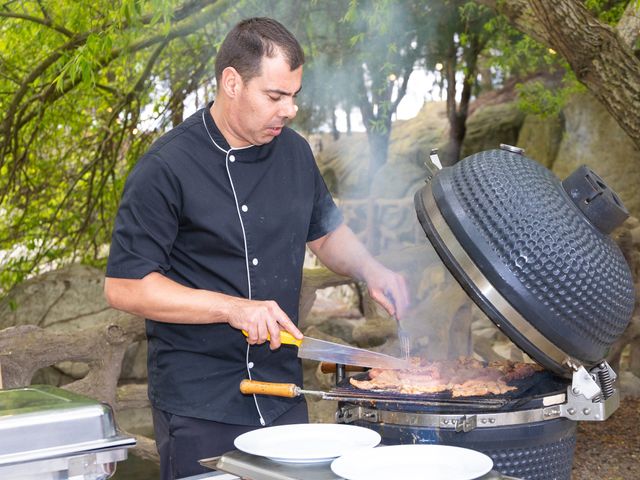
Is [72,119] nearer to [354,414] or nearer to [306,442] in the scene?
[354,414]

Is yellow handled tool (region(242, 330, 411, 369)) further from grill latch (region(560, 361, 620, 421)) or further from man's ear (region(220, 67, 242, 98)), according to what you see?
man's ear (region(220, 67, 242, 98))

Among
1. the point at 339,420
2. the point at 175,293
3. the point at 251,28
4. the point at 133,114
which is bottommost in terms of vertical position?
the point at 339,420

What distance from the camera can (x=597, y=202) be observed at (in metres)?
2.33

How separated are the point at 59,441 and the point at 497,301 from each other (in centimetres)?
→ 118

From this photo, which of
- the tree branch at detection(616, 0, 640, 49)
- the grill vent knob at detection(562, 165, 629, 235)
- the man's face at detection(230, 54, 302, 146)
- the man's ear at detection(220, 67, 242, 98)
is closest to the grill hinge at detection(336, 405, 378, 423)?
the grill vent knob at detection(562, 165, 629, 235)

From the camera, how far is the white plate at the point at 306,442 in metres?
1.98

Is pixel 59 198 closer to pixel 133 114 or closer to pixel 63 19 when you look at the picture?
pixel 133 114

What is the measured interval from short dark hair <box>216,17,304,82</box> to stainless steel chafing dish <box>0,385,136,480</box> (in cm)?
129

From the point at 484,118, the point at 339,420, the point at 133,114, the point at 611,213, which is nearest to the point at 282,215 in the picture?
the point at 339,420

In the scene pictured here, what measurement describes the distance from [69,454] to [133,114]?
5.42m

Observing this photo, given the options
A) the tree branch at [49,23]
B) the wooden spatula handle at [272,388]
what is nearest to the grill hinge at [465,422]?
the wooden spatula handle at [272,388]

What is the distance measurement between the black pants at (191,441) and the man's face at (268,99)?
98 centimetres

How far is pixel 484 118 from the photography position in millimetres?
12227

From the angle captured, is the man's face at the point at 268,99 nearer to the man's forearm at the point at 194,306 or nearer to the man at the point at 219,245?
the man at the point at 219,245
